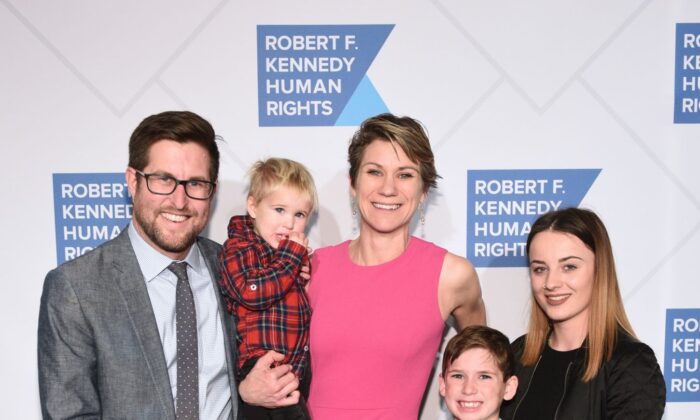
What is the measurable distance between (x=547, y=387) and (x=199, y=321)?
1.22 metres

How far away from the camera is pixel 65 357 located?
5.39 feet

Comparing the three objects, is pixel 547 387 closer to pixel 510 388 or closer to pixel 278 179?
pixel 510 388

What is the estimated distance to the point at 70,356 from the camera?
1.65 metres

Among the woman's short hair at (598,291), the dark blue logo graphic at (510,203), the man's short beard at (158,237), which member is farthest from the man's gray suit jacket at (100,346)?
the dark blue logo graphic at (510,203)

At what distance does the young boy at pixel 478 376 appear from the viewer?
6.34 ft

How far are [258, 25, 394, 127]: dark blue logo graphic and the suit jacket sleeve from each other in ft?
4.25

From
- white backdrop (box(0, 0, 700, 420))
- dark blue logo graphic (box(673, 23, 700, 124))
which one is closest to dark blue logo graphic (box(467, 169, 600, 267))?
white backdrop (box(0, 0, 700, 420))

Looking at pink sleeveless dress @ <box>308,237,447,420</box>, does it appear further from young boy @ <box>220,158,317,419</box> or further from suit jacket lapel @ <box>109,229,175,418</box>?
suit jacket lapel @ <box>109,229,175,418</box>

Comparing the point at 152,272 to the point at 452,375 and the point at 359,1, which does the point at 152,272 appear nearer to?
the point at 452,375

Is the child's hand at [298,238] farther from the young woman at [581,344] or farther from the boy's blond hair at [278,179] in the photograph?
the young woman at [581,344]

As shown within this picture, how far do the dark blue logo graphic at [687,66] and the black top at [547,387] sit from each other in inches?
60.8

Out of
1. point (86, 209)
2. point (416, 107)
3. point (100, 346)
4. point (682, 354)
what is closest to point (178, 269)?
point (100, 346)

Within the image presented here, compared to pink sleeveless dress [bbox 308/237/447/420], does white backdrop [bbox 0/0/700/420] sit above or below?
above

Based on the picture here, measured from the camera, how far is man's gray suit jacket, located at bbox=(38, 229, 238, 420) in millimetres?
1646
